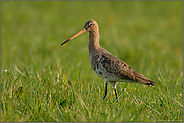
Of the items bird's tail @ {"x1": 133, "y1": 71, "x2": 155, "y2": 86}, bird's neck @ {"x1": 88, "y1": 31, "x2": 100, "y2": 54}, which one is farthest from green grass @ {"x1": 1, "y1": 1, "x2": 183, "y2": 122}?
bird's neck @ {"x1": 88, "y1": 31, "x2": 100, "y2": 54}

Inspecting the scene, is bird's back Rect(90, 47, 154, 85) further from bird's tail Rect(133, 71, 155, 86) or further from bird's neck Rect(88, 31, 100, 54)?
bird's neck Rect(88, 31, 100, 54)

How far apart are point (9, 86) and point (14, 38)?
571 centimetres

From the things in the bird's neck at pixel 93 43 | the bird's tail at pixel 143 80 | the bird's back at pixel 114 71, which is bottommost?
the bird's tail at pixel 143 80

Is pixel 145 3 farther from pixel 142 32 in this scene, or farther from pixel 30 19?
pixel 30 19

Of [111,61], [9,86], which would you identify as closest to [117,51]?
[111,61]

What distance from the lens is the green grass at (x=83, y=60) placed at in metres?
3.59

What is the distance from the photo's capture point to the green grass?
11.8 feet

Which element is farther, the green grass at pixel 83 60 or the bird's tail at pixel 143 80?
the bird's tail at pixel 143 80

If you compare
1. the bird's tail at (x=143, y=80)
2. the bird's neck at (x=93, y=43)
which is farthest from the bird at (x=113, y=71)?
the bird's neck at (x=93, y=43)

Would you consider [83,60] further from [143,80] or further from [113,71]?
[143,80]

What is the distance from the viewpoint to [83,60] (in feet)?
25.2

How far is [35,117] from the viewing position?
343 centimetres

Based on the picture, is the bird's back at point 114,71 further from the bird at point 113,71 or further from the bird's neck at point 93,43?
the bird's neck at point 93,43

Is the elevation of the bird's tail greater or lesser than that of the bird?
lesser
